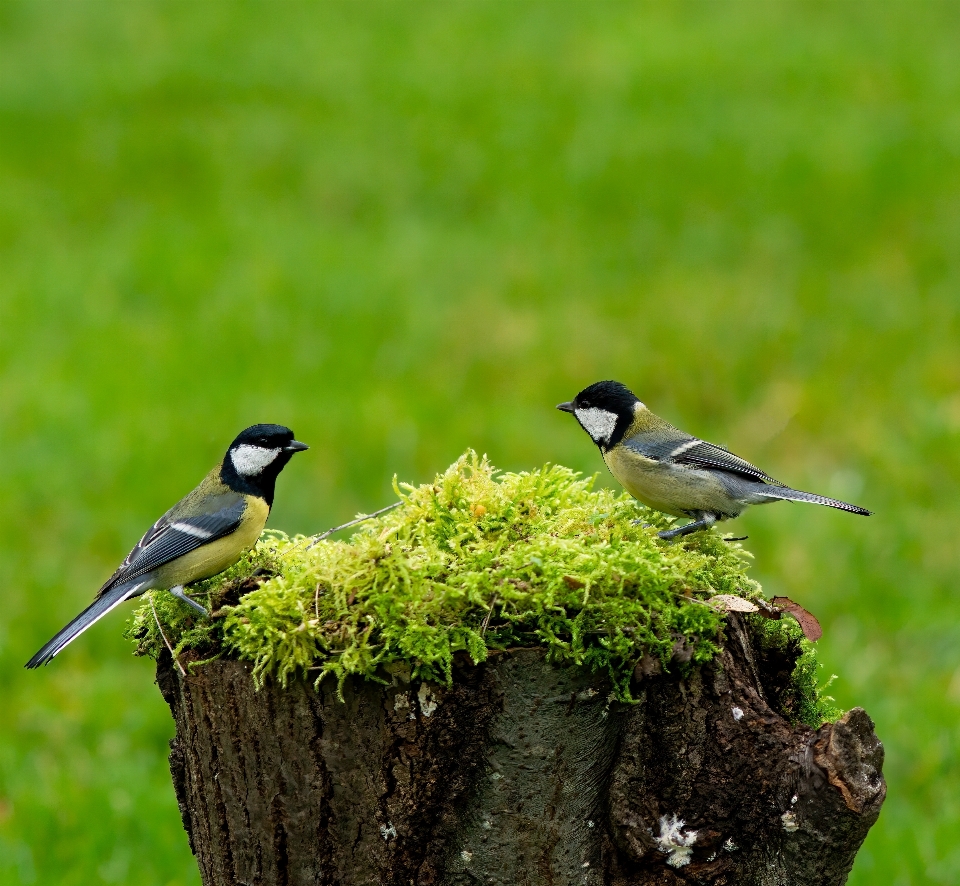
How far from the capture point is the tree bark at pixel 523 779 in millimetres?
2729

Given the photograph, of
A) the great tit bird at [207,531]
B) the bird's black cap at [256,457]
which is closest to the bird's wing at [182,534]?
the great tit bird at [207,531]

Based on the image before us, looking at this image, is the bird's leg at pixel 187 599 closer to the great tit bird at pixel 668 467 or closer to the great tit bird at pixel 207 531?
the great tit bird at pixel 207 531

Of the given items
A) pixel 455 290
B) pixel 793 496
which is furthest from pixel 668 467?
pixel 455 290

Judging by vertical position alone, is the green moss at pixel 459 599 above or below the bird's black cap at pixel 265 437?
below

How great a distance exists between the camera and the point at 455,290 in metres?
9.73

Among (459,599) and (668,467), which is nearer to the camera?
(459,599)

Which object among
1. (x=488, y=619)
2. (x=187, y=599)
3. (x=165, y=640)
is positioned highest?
(x=187, y=599)

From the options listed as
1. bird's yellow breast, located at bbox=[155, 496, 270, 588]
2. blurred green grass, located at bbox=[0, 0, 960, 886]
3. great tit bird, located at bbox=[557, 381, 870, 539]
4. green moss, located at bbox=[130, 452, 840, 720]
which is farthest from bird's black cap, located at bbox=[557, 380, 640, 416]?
blurred green grass, located at bbox=[0, 0, 960, 886]

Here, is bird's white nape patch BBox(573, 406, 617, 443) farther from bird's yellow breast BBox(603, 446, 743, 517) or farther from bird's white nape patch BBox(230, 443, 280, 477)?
bird's white nape patch BBox(230, 443, 280, 477)

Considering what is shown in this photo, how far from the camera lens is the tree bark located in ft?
8.95

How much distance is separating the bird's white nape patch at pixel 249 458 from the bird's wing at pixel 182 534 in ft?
0.44

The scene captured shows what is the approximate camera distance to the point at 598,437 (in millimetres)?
4387

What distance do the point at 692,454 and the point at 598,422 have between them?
38 cm

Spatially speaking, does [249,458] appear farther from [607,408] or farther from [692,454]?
[692,454]
